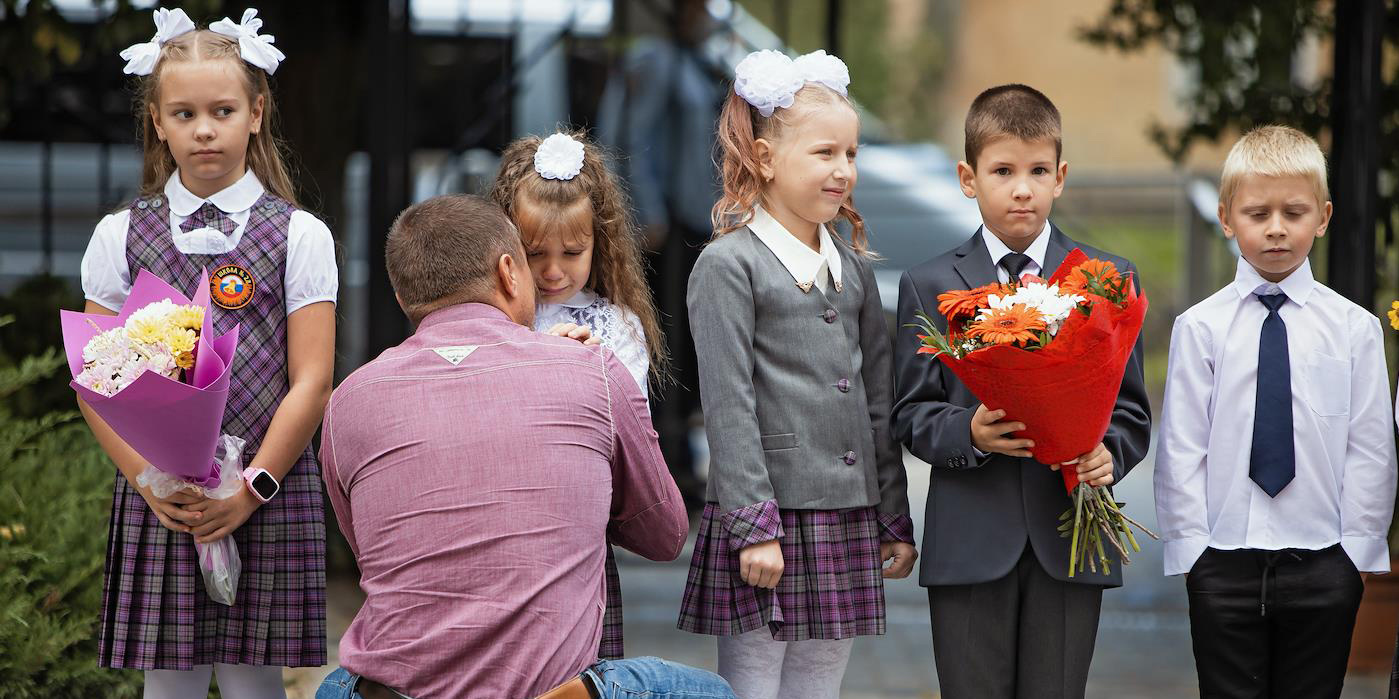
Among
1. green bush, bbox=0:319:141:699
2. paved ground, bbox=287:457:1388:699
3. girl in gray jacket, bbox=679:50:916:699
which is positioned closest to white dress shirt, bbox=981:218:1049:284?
girl in gray jacket, bbox=679:50:916:699

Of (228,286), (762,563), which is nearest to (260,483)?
(228,286)

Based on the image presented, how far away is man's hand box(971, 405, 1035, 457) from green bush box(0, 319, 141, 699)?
6.91ft

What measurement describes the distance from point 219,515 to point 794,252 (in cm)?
118

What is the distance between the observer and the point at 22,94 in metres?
8.05

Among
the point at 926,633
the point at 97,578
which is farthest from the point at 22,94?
the point at 926,633

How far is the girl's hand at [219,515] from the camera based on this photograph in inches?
107

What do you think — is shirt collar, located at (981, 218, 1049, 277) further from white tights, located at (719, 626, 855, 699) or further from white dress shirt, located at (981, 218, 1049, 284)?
white tights, located at (719, 626, 855, 699)

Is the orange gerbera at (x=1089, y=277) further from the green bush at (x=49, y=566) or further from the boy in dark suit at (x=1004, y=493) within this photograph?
the green bush at (x=49, y=566)

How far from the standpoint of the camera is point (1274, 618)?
2936 millimetres

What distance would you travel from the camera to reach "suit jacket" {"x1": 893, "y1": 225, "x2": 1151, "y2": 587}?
111 inches

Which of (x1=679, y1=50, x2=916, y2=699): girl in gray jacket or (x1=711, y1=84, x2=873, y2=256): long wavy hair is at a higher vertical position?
(x1=711, y1=84, x2=873, y2=256): long wavy hair

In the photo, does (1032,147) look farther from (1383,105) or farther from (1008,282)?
(1383,105)

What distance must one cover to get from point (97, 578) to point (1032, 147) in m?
2.49

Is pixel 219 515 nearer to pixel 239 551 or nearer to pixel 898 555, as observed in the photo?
pixel 239 551
